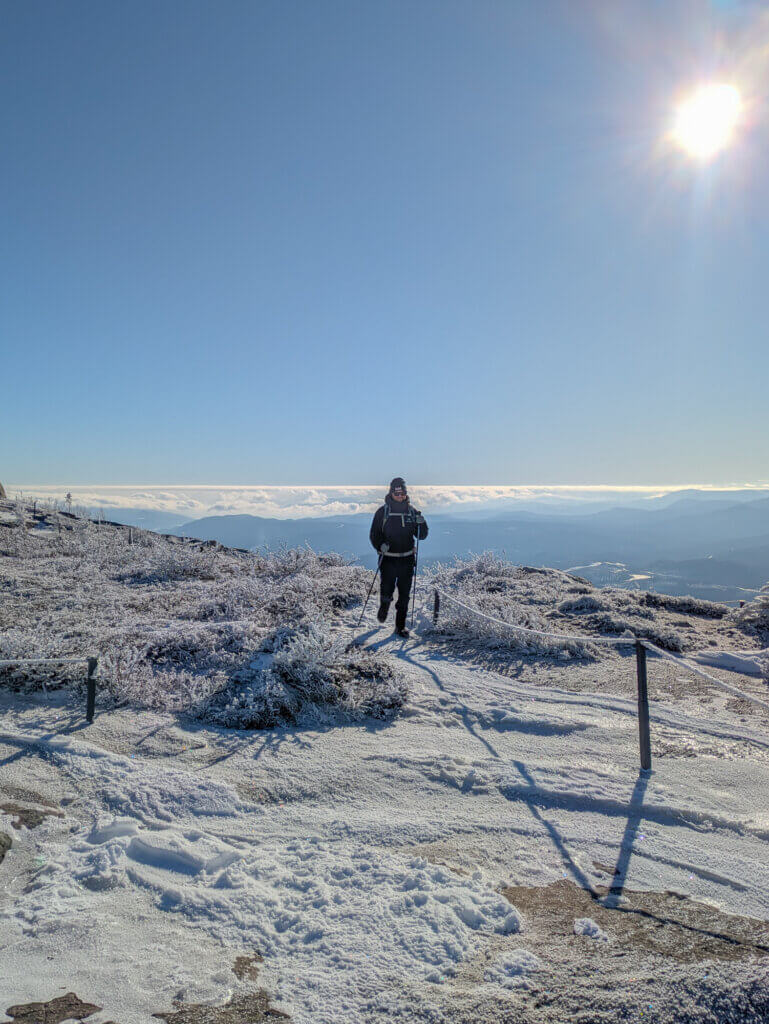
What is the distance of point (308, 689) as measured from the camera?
6227 millimetres

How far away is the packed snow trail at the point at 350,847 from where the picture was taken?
2.53m

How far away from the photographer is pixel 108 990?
2396mm

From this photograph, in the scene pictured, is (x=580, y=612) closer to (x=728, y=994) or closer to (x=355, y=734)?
(x=355, y=734)

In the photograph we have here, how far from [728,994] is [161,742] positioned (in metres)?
4.64

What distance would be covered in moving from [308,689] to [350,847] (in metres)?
2.68

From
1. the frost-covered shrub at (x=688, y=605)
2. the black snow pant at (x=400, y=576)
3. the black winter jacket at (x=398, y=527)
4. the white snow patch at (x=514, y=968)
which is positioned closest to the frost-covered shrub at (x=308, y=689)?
the black snow pant at (x=400, y=576)

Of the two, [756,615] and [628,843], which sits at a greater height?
[756,615]

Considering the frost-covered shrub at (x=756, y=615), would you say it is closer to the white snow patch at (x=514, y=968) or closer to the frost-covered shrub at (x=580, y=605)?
the frost-covered shrub at (x=580, y=605)

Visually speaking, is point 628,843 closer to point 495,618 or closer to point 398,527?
point 495,618

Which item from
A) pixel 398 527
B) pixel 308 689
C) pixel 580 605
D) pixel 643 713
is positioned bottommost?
pixel 308 689

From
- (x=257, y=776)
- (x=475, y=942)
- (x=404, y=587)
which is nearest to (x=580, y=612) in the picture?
(x=404, y=587)

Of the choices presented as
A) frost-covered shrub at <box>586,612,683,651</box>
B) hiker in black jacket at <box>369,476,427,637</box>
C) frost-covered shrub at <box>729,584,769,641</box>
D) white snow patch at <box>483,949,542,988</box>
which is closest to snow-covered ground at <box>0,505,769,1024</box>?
white snow patch at <box>483,949,542,988</box>

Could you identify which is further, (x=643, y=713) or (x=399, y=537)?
(x=399, y=537)

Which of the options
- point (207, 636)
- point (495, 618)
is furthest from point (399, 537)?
point (207, 636)
